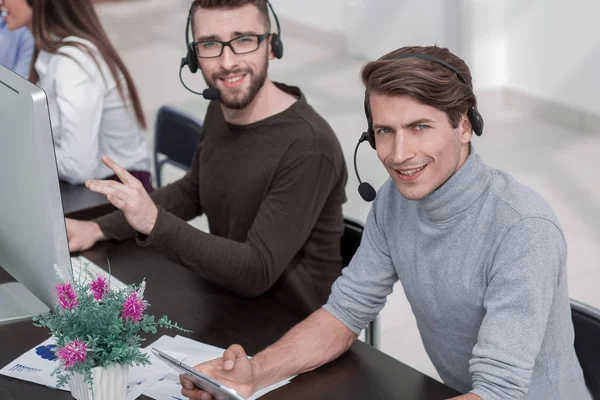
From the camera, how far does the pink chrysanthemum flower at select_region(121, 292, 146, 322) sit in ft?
5.35

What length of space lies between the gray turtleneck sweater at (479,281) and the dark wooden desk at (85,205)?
36.9 inches

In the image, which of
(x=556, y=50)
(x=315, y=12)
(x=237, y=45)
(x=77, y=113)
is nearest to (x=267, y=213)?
(x=237, y=45)

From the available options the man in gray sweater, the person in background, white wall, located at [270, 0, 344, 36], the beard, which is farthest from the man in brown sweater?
white wall, located at [270, 0, 344, 36]

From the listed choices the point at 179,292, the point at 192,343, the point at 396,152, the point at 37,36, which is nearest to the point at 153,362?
the point at 192,343

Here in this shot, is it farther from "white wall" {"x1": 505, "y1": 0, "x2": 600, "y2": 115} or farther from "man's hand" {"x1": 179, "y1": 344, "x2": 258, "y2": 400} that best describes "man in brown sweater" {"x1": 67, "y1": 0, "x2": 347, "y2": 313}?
"white wall" {"x1": 505, "y1": 0, "x2": 600, "y2": 115}

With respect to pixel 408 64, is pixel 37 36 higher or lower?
lower

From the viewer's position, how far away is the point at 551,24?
5.32m

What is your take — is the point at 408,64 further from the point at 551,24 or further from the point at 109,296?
the point at 551,24

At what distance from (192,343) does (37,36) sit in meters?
1.49

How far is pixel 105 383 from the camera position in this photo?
1675mm

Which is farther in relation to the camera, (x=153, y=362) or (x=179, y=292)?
(x=179, y=292)

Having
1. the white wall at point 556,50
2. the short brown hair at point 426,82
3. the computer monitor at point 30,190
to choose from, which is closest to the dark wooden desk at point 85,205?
the computer monitor at point 30,190

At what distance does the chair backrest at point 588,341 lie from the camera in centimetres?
189

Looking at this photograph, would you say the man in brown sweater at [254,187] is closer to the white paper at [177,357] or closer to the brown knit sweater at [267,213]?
the brown knit sweater at [267,213]
